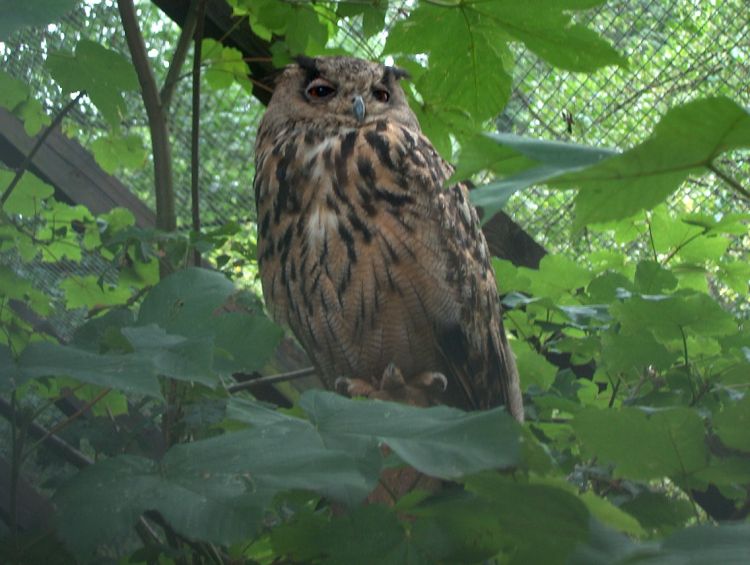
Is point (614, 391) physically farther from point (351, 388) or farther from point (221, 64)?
point (221, 64)

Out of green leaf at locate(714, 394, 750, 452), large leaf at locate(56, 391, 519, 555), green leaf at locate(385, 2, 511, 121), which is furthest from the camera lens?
green leaf at locate(385, 2, 511, 121)

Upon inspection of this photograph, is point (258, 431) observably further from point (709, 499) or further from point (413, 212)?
point (413, 212)

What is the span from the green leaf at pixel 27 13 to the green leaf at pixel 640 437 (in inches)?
14.3

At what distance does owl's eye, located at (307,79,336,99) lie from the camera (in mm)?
1621

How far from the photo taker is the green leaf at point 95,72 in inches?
37.6

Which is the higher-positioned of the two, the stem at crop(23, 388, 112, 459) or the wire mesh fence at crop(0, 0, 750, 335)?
the wire mesh fence at crop(0, 0, 750, 335)

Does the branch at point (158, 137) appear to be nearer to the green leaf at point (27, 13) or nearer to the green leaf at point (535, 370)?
the green leaf at point (535, 370)

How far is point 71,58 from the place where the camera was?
0.97 m

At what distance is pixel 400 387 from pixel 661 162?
3.39ft

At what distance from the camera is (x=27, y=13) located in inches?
20.1

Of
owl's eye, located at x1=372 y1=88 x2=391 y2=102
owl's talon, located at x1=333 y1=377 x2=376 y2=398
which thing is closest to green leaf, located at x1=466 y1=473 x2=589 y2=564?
owl's talon, located at x1=333 y1=377 x2=376 y2=398

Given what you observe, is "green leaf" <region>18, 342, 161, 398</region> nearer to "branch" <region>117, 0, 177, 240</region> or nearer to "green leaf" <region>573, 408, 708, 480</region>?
"green leaf" <region>573, 408, 708, 480</region>

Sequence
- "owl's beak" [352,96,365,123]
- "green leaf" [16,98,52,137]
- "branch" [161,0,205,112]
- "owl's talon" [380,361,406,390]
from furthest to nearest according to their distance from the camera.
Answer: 1. "owl's beak" [352,96,365,123]
2. "owl's talon" [380,361,406,390]
3. "green leaf" [16,98,52,137]
4. "branch" [161,0,205,112]

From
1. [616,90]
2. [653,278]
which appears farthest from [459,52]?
[616,90]
